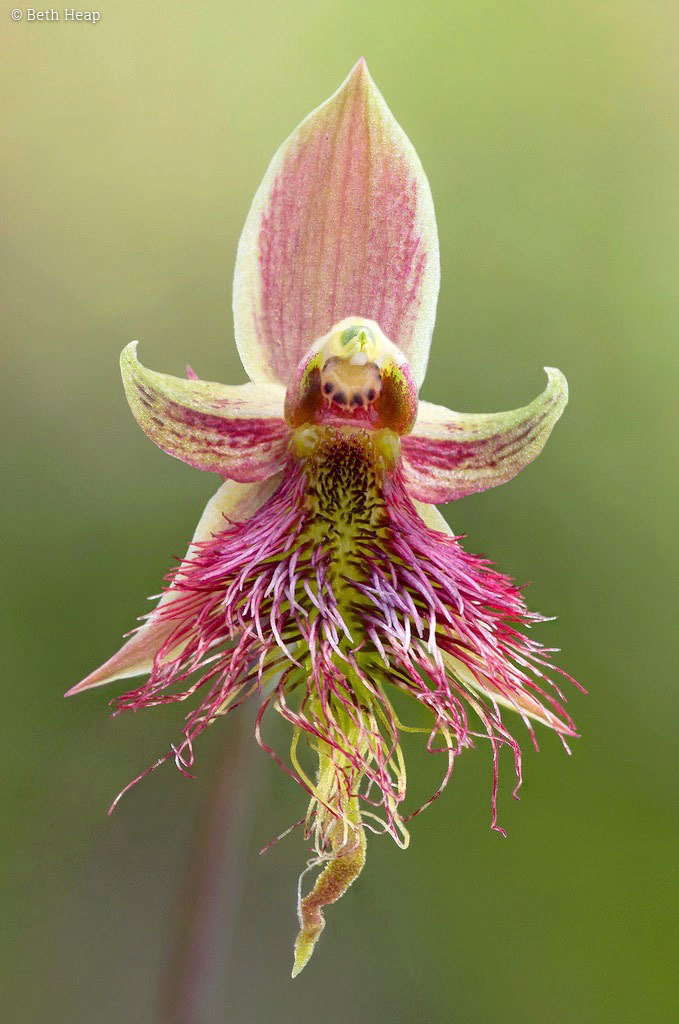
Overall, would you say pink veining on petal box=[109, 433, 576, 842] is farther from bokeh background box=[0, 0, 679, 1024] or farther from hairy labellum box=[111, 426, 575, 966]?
bokeh background box=[0, 0, 679, 1024]

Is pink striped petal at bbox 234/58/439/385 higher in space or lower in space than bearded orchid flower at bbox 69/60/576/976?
higher

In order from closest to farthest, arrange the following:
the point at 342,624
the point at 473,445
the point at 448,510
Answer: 1. the point at 342,624
2. the point at 473,445
3. the point at 448,510

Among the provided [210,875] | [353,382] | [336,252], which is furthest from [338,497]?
[210,875]

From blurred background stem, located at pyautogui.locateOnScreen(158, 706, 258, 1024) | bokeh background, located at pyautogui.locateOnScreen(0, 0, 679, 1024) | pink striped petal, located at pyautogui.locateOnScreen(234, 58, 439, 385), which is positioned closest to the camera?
pink striped petal, located at pyautogui.locateOnScreen(234, 58, 439, 385)

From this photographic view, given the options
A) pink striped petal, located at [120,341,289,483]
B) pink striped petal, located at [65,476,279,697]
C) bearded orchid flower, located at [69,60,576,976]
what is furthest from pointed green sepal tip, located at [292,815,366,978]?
pink striped petal, located at [120,341,289,483]

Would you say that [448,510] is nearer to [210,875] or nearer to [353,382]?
[210,875]

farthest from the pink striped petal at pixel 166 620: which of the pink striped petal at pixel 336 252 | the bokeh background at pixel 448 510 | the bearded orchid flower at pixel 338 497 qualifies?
the bokeh background at pixel 448 510
